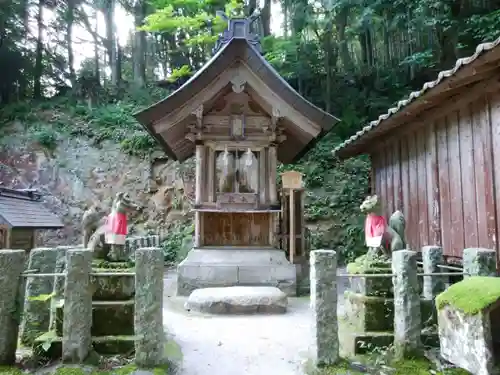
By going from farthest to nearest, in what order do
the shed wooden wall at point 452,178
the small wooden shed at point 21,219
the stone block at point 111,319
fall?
the small wooden shed at point 21,219 → the shed wooden wall at point 452,178 → the stone block at point 111,319

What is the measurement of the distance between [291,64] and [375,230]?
16338mm

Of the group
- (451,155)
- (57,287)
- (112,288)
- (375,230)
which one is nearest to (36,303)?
(57,287)

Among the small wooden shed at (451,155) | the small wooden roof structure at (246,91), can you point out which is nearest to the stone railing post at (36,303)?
the small wooden roof structure at (246,91)

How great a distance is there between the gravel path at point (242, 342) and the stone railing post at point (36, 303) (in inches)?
67.1

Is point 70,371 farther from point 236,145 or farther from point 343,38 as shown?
point 343,38

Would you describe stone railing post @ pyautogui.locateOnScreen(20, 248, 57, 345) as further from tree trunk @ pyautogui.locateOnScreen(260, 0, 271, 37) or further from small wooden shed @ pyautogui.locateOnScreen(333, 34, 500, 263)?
tree trunk @ pyautogui.locateOnScreen(260, 0, 271, 37)

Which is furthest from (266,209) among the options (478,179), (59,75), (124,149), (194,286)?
(59,75)

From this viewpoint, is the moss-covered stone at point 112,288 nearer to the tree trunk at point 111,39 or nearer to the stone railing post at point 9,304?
the stone railing post at point 9,304

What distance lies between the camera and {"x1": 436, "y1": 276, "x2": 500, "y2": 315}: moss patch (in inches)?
132

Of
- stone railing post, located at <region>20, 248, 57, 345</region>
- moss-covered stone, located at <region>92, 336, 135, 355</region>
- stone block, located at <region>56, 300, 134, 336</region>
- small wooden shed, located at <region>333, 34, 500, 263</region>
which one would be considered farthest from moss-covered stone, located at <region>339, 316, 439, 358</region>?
stone railing post, located at <region>20, 248, 57, 345</region>

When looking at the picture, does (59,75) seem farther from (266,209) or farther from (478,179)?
(478,179)

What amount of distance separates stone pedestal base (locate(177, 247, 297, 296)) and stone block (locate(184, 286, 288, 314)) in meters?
1.31

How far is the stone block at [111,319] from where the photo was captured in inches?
169

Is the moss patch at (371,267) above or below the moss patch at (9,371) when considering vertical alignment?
above
